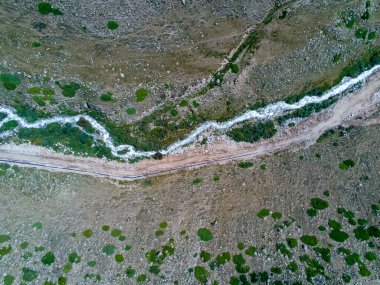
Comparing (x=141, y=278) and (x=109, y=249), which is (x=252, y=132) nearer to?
(x=141, y=278)

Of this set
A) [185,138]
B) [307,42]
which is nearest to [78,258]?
[185,138]

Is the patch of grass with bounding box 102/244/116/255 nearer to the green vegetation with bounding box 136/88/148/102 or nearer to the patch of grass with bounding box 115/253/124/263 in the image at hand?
the patch of grass with bounding box 115/253/124/263

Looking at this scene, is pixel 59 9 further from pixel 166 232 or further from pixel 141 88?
pixel 166 232

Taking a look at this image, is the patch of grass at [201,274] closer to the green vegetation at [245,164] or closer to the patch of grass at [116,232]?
the patch of grass at [116,232]

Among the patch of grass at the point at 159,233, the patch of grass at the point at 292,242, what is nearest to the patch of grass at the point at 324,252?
the patch of grass at the point at 292,242

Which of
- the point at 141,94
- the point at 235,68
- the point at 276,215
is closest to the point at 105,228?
the point at 141,94

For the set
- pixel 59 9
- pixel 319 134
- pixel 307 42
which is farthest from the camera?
pixel 319 134
